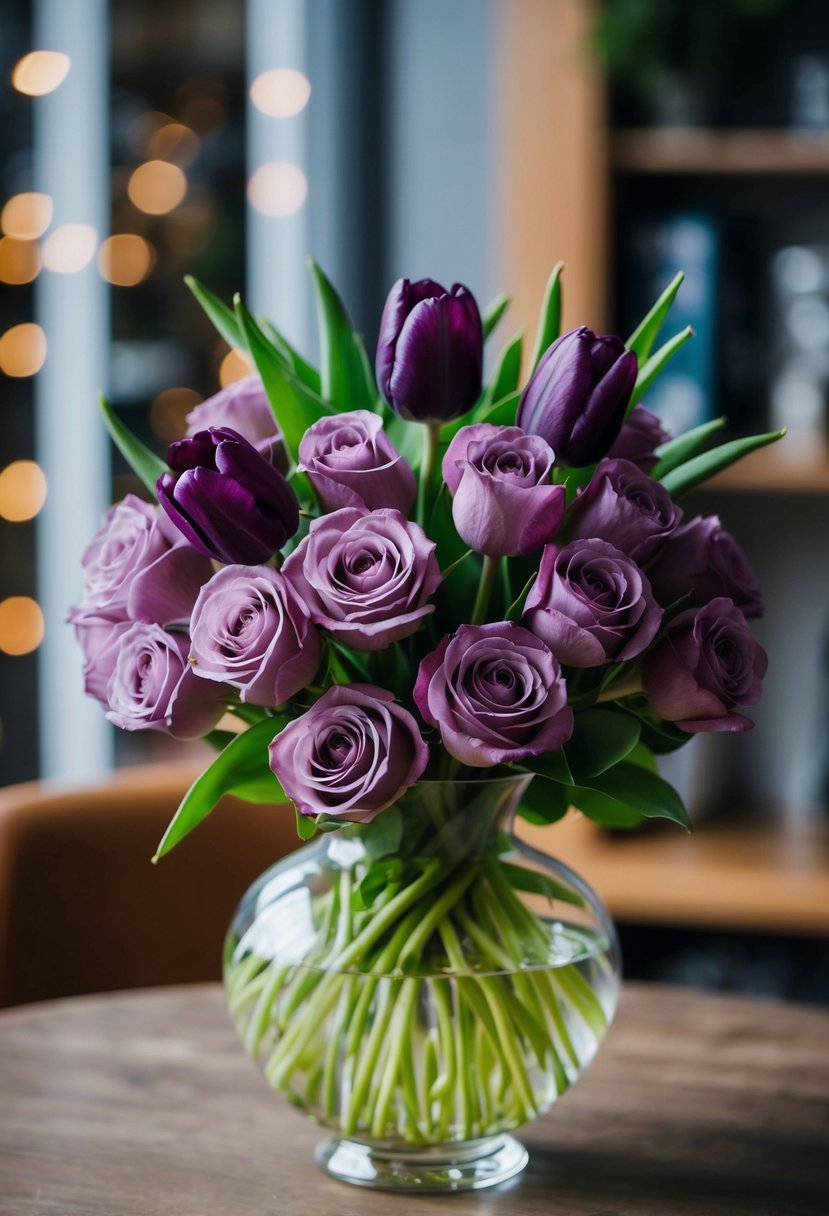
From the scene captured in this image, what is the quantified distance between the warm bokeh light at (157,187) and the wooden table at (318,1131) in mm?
1606

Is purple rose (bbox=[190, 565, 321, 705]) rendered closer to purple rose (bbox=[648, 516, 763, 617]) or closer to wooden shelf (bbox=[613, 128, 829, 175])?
purple rose (bbox=[648, 516, 763, 617])

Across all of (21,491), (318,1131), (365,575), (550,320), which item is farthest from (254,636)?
(21,491)

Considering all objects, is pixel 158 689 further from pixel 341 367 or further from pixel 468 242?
pixel 468 242

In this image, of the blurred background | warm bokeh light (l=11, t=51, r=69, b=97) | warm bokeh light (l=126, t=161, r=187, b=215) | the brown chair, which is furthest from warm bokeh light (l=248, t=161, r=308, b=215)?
the brown chair

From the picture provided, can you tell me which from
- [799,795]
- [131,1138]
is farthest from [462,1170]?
[799,795]

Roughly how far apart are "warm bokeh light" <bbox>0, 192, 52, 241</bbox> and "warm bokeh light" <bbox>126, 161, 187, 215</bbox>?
0.18 m

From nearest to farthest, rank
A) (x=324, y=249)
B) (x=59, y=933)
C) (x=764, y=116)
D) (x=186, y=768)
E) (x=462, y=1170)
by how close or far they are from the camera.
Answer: (x=462, y=1170) < (x=59, y=933) < (x=186, y=768) < (x=764, y=116) < (x=324, y=249)

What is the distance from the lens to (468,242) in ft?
8.03

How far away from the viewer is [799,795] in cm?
233

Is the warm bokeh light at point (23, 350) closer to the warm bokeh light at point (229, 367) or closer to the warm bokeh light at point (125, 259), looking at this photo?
the warm bokeh light at point (125, 259)

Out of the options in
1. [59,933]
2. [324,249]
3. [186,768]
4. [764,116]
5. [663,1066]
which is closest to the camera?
[663,1066]

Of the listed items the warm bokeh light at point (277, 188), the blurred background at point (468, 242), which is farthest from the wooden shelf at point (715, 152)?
the warm bokeh light at point (277, 188)

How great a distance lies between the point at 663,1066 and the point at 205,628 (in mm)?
543

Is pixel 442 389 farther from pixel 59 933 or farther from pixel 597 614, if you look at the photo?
pixel 59 933
